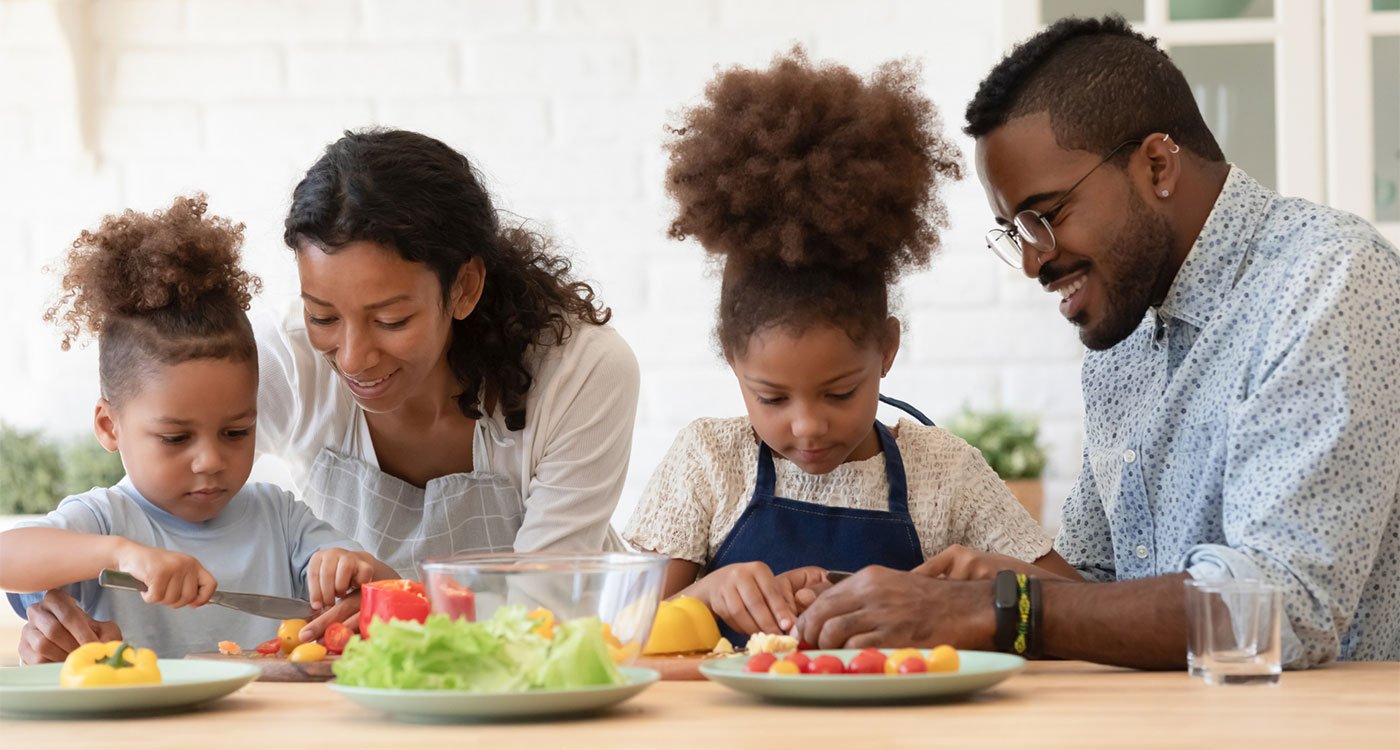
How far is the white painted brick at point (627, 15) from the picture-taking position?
340 cm

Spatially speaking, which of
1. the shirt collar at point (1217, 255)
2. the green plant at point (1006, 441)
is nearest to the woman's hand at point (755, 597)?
the shirt collar at point (1217, 255)

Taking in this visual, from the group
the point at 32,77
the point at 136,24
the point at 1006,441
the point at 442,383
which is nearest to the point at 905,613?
the point at 442,383

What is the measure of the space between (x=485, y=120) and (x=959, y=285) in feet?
3.71

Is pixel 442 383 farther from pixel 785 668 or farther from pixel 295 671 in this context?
pixel 785 668

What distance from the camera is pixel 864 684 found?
1.09m

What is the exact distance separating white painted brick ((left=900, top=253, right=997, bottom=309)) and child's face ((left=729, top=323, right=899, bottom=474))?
4.84ft

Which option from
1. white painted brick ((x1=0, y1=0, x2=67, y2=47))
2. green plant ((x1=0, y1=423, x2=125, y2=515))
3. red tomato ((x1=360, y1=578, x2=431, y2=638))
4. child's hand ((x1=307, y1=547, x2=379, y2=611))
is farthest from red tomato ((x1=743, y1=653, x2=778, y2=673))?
white painted brick ((x1=0, y1=0, x2=67, y2=47))

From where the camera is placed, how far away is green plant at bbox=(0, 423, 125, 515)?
11.0ft

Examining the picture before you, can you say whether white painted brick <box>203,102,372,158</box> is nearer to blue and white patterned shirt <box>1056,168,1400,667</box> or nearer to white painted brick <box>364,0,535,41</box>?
white painted brick <box>364,0,535,41</box>

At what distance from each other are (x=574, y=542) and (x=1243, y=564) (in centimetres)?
91

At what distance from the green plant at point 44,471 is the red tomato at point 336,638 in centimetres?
202

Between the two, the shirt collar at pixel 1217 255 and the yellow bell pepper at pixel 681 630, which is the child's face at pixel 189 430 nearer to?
the yellow bell pepper at pixel 681 630

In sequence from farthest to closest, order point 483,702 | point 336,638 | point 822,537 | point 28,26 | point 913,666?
1. point 28,26
2. point 822,537
3. point 336,638
4. point 913,666
5. point 483,702

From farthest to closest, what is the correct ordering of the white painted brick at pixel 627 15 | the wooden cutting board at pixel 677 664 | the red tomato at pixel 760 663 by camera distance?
the white painted brick at pixel 627 15
the wooden cutting board at pixel 677 664
the red tomato at pixel 760 663
